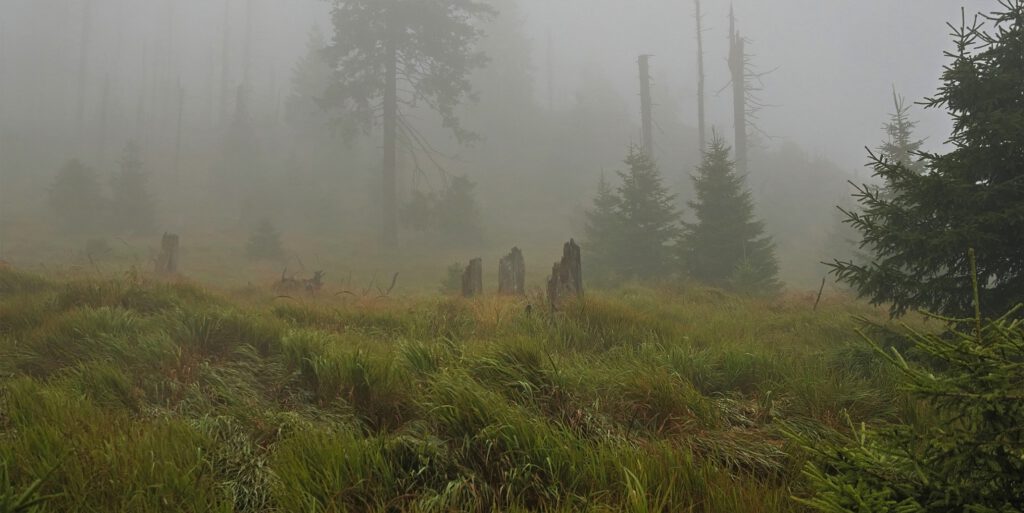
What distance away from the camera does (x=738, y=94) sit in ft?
93.5

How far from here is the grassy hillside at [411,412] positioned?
220 cm

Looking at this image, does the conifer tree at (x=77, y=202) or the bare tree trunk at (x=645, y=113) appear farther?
the bare tree trunk at (x=645, y=113)

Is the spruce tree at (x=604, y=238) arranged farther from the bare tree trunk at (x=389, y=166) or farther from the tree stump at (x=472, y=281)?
the bare tree trunk at (x=389, y=166)

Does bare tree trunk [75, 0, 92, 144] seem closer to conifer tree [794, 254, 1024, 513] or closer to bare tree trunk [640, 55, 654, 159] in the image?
bare tree trunk [640, 55, 654, 159]

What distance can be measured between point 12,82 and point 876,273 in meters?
86.0

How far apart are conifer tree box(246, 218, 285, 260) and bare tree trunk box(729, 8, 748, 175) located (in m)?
22.9

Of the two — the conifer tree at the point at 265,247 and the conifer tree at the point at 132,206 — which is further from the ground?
the conifer tree at the point at 132,206

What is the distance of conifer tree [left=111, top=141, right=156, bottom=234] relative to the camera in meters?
26.3

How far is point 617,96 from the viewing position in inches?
1911

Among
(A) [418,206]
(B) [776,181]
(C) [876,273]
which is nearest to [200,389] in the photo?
(C) [876,273]

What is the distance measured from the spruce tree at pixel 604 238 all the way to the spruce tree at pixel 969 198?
33.8ft

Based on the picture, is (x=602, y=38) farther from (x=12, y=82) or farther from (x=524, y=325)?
(x=524, y=325)

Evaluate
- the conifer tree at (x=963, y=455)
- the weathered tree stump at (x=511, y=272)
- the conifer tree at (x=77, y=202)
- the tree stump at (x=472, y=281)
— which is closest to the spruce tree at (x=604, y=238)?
the weathered tree stump at (x=511, y=272)

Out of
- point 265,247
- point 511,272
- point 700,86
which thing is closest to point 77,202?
point 265,247
